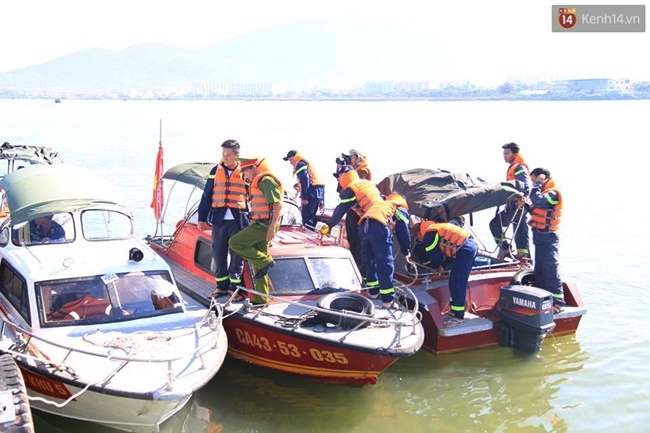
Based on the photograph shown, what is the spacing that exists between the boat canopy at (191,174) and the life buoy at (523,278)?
4.98m

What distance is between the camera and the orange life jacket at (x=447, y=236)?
934 centimetres

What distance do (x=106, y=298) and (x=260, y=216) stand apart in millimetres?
2021

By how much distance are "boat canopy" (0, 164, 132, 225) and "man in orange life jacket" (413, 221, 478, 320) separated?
413 cm

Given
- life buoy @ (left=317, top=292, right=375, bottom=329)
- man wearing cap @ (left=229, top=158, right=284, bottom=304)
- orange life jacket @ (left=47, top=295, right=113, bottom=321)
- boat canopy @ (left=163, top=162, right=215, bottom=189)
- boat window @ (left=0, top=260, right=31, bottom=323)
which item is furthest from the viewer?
boat canopy @ (left=163, top=162, right=215, bottom=189)

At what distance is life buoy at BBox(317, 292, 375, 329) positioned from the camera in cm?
817

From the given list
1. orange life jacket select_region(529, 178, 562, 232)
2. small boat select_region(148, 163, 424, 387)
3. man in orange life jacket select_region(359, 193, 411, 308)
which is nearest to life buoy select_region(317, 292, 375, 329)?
small boat select_region(148, 163, 424, 387)

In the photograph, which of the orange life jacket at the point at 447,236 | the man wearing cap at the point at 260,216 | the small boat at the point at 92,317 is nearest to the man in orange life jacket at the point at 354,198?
the orange life jacket at the point at 447,236

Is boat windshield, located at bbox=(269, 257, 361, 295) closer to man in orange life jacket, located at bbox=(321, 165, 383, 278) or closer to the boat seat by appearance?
man in orange life jacket, located at bbox=(321, 165, 383, 278)

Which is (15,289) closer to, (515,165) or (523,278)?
(523,278)

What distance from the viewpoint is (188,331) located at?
7.78m

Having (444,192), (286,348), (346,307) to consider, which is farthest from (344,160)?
(286,348)

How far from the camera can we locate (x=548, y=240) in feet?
33.1

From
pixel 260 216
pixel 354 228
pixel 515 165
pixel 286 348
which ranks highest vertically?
pixel 515 165

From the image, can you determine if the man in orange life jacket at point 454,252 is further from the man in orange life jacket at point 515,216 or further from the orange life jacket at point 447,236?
the man in orange life jacket at point 515,216
